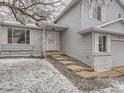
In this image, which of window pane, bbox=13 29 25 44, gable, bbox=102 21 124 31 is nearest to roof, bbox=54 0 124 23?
Result: gable, bbox=102 21 124 31

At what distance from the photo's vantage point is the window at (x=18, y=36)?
13.5 metres

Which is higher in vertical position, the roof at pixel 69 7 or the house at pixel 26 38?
the roof at pixel 69 7

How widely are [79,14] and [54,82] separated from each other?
685cm

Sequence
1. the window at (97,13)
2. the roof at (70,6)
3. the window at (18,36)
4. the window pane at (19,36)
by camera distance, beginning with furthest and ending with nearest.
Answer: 1. the window pane at (19,36)
2. the window at (18,36)
3. the window at (97,13)
4. the roof at (70,6)

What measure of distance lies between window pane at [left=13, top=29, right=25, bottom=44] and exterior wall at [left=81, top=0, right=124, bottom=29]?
241 inches

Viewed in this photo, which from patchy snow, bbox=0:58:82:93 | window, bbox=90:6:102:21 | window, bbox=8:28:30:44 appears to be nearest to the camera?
patchy snow, bbox=0:58:82:93

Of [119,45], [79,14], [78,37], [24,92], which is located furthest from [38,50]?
[24,92]

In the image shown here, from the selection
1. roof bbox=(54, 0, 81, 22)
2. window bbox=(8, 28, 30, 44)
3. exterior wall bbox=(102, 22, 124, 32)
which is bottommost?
window bbox=(8, 28, 30, 44)

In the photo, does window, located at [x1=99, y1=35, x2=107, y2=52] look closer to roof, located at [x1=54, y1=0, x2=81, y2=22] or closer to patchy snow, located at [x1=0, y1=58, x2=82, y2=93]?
roof, located at [x1=54, y1=0, x2=81, y2=22]

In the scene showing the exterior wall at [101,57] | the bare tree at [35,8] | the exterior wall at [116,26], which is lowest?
the exterior wall at [101,57]

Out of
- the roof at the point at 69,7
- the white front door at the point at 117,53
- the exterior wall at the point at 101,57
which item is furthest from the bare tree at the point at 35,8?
the white front door at the point at 117,53

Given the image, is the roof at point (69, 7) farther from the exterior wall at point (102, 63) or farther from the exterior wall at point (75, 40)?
the exterior wall at point (102, 63)

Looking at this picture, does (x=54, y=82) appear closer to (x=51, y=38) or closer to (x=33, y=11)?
(x=33, y=11)

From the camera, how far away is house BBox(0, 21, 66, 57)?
1303 cm
